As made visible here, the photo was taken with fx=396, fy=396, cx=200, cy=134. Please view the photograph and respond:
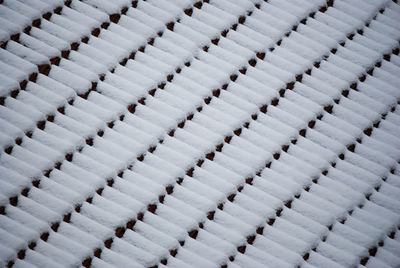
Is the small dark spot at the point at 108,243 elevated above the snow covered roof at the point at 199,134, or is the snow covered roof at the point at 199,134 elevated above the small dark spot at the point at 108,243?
the snow covered roof at the point at 199,134

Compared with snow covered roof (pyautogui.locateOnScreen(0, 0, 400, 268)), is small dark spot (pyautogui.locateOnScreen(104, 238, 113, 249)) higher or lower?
lower

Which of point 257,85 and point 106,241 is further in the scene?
point 257,85

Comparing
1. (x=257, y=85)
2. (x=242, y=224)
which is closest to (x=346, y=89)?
(x=257, y=85)

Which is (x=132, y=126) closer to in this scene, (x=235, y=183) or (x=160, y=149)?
(x=160, y=149)

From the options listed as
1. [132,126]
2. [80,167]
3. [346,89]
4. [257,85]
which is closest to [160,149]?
[132,126]

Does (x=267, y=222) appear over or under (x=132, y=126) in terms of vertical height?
under

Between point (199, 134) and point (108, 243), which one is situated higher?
point (199, 134)

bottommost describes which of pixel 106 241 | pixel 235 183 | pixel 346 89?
pixel 106 241
